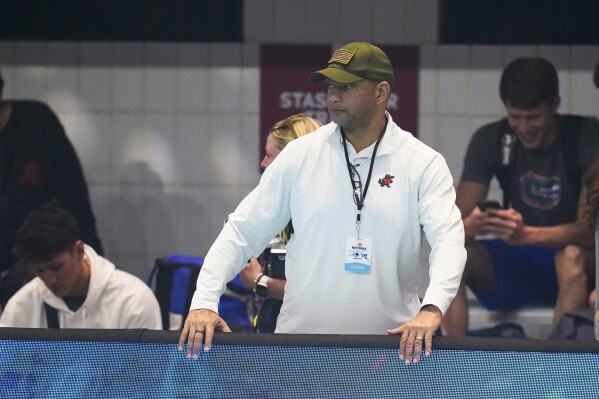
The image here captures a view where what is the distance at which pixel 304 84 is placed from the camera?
7.31 m

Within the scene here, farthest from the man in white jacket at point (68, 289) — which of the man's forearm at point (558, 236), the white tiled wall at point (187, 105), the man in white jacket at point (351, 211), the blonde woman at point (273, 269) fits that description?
the man's forearm at point (558, 236)

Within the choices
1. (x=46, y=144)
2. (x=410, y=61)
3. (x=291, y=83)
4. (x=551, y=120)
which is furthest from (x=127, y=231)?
(x=551, y=120)

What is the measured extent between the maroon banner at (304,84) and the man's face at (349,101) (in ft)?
10.5

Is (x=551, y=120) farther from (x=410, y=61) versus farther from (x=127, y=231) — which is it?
(x=127, y=231)

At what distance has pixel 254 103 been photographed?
7.30m

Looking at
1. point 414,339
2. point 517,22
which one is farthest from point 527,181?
point 414,339

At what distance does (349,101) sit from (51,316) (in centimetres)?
206

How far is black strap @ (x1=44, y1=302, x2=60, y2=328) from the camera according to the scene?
539 centimetres

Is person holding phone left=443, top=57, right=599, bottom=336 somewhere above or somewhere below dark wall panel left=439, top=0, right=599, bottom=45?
below

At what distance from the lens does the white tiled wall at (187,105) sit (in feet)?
23.7

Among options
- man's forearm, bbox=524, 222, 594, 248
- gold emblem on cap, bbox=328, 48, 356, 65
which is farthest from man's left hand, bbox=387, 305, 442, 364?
man's forearm, bbox=524, 222, 594, 248

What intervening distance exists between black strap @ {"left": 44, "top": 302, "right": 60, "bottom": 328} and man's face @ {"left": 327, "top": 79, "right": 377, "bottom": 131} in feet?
6.49

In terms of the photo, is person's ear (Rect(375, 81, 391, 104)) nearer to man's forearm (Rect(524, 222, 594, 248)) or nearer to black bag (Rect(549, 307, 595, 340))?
black bag (Rect(549, 307, 595, 340))

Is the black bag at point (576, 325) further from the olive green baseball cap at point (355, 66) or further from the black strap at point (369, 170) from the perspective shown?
the olive green baseball cap at point (355, 66)
